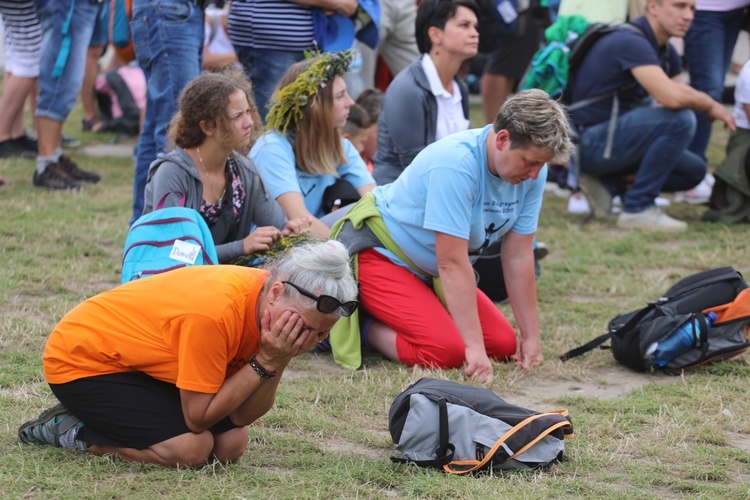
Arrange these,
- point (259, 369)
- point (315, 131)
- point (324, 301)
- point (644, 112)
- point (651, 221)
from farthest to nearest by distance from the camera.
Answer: point (651, 221) < point (644, 112) < point (315, 131) < point (259, 369) < point (324, 301)

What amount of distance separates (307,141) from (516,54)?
384cm

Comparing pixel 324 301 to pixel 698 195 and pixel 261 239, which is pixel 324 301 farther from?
pixel 698 195

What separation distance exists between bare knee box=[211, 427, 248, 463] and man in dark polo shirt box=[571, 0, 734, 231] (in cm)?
428

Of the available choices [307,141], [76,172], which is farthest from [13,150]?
[307,141]

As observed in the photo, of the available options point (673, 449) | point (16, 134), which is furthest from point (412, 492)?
point (16, 134)

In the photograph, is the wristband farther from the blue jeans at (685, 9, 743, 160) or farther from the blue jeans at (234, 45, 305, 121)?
the blue jeans at (685, 9, 743, 160)

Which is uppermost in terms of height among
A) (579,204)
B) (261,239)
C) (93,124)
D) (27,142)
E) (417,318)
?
(261,239)

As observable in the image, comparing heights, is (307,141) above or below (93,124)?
above

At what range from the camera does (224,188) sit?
450 centimetres

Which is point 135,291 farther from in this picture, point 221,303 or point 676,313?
point 676,313

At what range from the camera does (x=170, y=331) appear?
114 inches

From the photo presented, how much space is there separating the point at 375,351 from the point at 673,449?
1.59m

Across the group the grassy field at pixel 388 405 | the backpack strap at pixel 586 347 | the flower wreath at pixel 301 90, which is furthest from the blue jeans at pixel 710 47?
the backpack strap at pixel 586 347

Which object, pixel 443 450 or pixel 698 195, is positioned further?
pixel 698 195
